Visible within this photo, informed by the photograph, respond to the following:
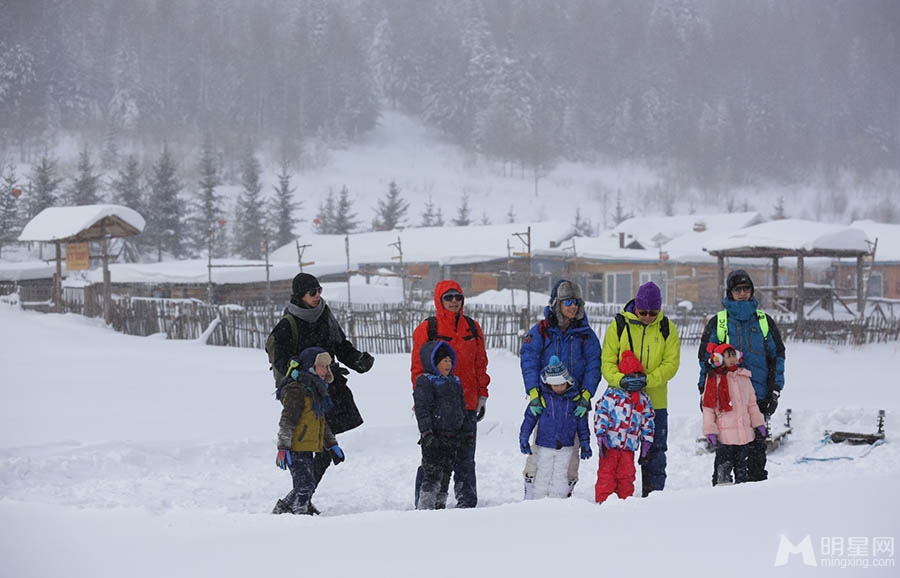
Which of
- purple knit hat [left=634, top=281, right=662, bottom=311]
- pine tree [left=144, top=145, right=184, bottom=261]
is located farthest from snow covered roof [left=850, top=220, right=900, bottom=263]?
pine tree [left=144, top=145, right=184, bottom=261]

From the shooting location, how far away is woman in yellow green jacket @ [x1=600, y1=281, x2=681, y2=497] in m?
5.37

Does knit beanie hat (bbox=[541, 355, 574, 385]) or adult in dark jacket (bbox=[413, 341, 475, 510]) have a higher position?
knit beanie hat (bbox=[541, 355, 574, 385])

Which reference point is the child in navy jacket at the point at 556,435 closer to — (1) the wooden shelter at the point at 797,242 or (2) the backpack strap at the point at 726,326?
(2) the backpack strap at the point at 726,326

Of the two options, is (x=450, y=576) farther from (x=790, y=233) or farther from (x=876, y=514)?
(x=790, y=233)

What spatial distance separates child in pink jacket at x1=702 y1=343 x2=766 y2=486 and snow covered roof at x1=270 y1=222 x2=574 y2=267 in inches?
1252

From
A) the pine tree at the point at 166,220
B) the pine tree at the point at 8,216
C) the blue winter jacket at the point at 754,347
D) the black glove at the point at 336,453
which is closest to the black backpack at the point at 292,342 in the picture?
the black glove at the point at 336,453

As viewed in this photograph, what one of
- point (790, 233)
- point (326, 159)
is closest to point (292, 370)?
point (790, 233)

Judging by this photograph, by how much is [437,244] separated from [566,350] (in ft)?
124

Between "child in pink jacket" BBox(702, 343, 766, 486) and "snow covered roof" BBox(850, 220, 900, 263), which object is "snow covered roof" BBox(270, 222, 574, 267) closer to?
"snow covered roof" BBox(850, 220, 900, 263)

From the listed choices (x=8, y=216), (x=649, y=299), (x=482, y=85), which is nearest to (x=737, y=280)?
(x=649, y=299)

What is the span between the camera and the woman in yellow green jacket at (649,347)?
537 cm

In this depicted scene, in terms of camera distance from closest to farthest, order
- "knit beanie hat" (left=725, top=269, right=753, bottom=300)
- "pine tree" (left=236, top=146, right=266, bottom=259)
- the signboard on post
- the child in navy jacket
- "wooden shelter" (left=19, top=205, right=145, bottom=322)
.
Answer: the child in navy jacket → "knit beanie hat" (left=725, top=269, right=753, bottom=300) → the signboard on post → "wooden shelter" (left=19, top=205, right=145, bottom=322) → "pine tree" (left=236, top=146, right=266, bottom=259)

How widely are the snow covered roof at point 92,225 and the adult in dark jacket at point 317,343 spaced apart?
18.3 meters

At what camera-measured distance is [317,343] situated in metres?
5.60
